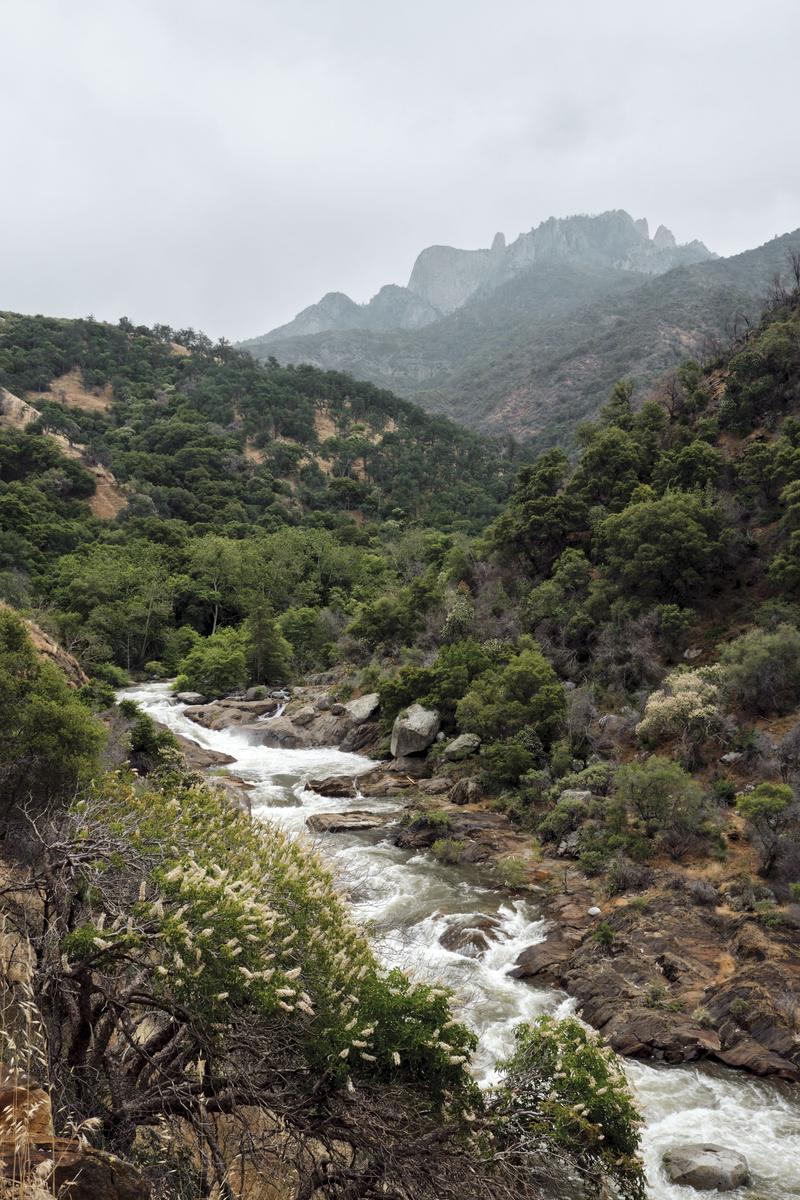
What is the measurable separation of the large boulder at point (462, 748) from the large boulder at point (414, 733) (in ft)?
4.41

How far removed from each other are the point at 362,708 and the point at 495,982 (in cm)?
1954

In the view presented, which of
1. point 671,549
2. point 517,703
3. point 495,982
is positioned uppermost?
point 671,549

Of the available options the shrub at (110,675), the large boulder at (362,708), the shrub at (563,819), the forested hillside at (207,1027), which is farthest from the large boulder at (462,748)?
the shrub at (110,675)

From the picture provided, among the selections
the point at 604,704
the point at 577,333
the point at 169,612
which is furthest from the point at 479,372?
the point at 604,704

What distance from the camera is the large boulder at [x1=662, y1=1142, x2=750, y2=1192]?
785 centimetres

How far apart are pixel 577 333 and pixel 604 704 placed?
137 meters

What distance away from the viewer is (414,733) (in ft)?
87.6

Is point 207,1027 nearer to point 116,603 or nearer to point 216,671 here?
point 216,671

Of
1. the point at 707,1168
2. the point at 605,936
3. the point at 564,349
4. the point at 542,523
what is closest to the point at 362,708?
the point at 542,523

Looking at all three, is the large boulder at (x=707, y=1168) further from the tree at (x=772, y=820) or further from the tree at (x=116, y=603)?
the tree at (x=116, y=603)

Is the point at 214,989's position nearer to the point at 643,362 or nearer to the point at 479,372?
the point at 643,362

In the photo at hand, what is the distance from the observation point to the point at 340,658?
42500 mm

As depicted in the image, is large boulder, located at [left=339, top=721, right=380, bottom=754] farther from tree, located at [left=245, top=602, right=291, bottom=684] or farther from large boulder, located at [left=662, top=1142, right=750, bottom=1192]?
large boulder, located at [left=662, top=1142, right=750, bottom=1192]

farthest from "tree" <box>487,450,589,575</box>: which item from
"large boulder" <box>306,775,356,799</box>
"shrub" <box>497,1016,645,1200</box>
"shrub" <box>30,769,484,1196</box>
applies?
"shrub" <box>30,769,484,1196</box>
